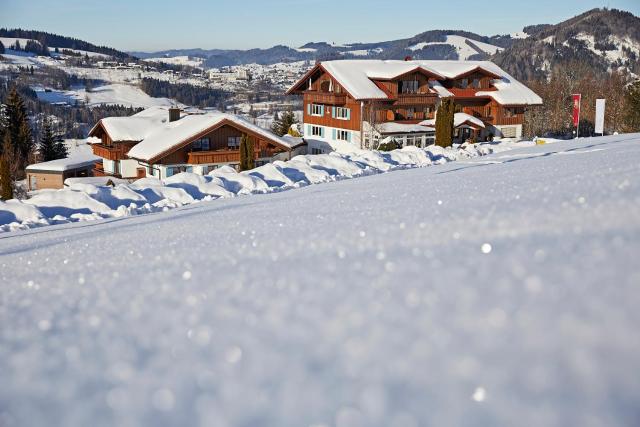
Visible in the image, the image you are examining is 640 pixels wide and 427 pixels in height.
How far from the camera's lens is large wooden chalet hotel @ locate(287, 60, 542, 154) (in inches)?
1382

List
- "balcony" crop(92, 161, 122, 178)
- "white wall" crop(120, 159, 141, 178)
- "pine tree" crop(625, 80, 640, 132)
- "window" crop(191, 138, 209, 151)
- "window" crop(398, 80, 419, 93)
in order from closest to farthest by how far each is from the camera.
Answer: "window" crop(191, 138, 209, 151), "white wall" crop(120, 159, 141, 178), "pine tree" crop(625, 80, 640, 132), "balcony" crop(92, 161, 122, 178), "window" crop(398, 80, 419, 93)

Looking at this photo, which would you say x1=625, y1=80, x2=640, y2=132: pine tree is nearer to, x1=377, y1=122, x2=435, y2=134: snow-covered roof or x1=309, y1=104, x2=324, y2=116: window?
x1=377, y1=122, x2=435, y2=134: snow-covered roof

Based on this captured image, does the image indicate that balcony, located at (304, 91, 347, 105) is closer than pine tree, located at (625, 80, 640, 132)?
No

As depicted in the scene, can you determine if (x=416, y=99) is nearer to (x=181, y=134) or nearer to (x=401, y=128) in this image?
(x=401, y=128)

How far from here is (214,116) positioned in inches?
1112

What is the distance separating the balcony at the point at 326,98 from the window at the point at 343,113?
541mm

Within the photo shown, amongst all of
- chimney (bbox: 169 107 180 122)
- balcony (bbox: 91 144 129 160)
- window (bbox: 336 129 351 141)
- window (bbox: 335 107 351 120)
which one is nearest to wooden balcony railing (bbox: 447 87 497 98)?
window (bbox: 335 107 351 120)

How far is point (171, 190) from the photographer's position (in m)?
13.0

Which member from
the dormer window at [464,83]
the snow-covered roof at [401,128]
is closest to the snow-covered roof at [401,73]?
the dormer window at [464,83]

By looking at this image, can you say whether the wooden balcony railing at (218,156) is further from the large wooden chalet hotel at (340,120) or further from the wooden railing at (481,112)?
the wooden railing at (481,112)

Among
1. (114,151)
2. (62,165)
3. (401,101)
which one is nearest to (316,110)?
(401,101)

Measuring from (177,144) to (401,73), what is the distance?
663 inches

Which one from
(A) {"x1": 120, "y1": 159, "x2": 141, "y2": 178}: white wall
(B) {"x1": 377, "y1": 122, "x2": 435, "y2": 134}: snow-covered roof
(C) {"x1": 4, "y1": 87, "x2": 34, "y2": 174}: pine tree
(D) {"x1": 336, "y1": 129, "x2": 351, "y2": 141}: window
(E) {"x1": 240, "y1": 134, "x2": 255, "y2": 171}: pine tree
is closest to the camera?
(E) {"x1": 240, "y1": 134, "x2": 255, "y2": 171}: pine tree

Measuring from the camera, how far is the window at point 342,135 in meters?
36.8
